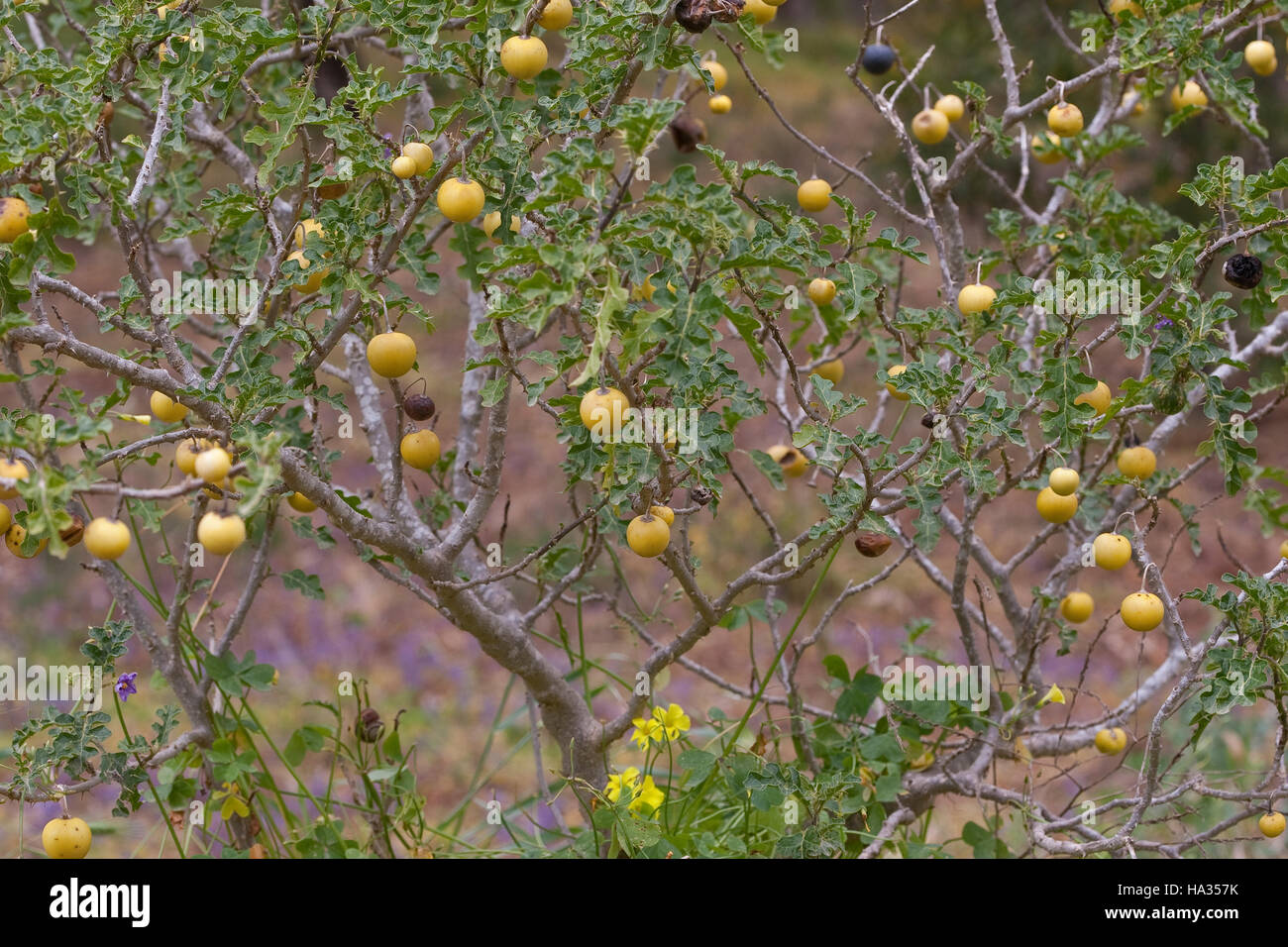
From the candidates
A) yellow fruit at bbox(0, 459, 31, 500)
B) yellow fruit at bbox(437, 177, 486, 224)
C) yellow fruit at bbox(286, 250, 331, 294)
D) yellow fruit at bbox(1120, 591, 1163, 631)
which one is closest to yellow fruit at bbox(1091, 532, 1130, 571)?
yellow fruit at bbox(1120, 591, 1163, 631)

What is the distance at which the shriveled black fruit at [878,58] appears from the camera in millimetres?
2855

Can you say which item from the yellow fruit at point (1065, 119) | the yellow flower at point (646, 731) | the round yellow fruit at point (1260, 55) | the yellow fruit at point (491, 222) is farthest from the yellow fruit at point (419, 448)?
the round yellow fruit at point (1260, 55)

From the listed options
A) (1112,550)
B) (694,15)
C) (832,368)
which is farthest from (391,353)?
(1112,550)

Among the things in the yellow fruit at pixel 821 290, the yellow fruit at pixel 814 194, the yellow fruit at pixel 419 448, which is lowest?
the yellow fruit at pixel 419 448

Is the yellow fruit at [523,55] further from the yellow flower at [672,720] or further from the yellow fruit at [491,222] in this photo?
the yellow flower at [672,720]

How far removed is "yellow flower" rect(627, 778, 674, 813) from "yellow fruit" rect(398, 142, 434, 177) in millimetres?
1292

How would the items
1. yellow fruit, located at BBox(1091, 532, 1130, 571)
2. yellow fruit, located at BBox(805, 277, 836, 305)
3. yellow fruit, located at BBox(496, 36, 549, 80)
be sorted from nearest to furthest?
yellow fruit, located at BBox(496, 36, 549, 80)
yellow fruit, located at BBox(1091, 532, 1130, 571)
yellow fruit, located at BBox(805, 277, 836, 305)

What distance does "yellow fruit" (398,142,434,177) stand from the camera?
178 centimetres

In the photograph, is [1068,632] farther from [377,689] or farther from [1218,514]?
[1218,514]

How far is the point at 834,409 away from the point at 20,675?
1932 mm

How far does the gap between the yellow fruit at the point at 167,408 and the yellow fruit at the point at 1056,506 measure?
5.38 ft

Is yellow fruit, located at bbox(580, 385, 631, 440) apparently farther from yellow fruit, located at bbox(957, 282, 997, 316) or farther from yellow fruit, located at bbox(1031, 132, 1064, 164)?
yellow fruit, located at bbox(1031, 132, 1064, 164)

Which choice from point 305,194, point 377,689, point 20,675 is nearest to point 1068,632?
point 305,194
